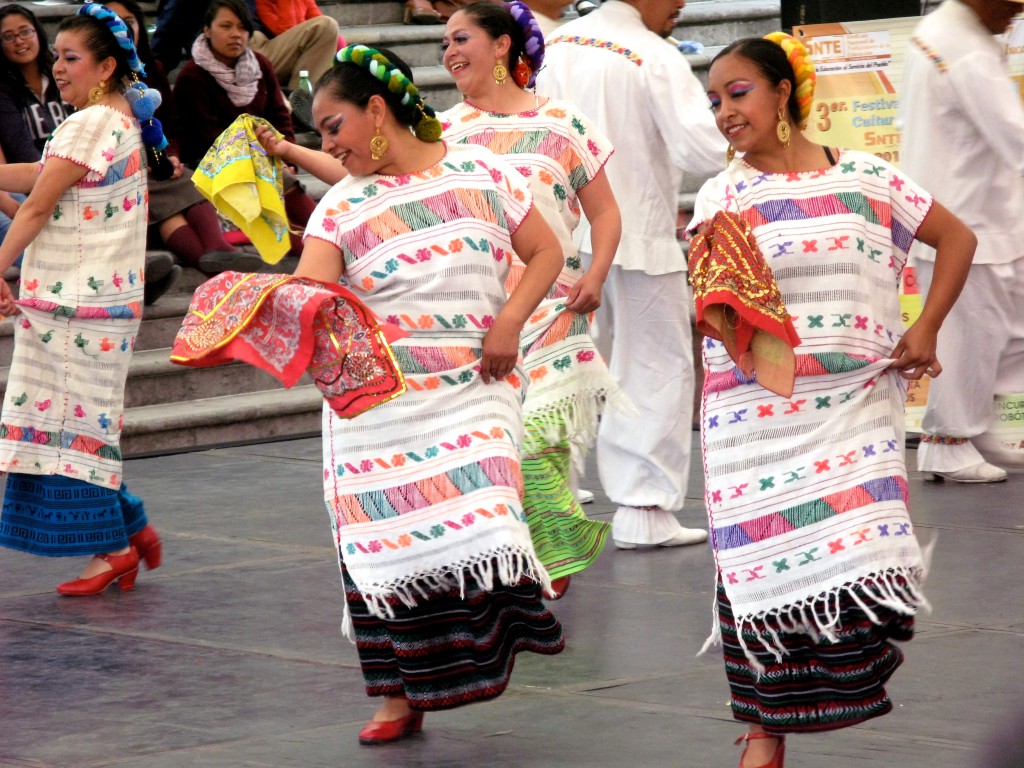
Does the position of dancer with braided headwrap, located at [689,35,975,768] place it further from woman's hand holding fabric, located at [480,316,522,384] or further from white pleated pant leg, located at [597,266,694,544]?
white pleated pant leg, located at [597,266,694,544]

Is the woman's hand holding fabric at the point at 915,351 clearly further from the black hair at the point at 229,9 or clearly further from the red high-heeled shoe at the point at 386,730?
the black hair at the point at 229,9

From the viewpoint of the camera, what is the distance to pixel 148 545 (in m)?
6.21

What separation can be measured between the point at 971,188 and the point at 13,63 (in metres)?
4.87

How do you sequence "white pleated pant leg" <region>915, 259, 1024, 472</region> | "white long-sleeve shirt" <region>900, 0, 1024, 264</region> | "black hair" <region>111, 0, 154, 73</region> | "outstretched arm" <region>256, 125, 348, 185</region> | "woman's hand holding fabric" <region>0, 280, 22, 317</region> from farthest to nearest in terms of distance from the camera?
"black hair" <region>111, 0, 154, 73</region> < "white pleated pant leg" <region>915, 259, 1024, 472</region> < "white long-sleeve shirt" <region>900, 0, 1024, 264</region> < "woman's hand holding fabric" <region>0, 280, 22, 317</region> < "outstretched arm" <region>256, 125, 348, 185</region>

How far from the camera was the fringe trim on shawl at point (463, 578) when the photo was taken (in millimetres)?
4078

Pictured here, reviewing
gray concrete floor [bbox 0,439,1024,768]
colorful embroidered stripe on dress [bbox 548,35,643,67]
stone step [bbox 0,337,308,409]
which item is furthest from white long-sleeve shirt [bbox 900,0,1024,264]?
stone step [bbox 0,337,308,409]

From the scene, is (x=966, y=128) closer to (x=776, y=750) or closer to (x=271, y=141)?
(x=271, y=141)

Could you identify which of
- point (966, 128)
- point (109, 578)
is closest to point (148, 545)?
point (109, 578)

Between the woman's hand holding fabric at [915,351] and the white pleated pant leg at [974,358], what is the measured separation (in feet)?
11.3

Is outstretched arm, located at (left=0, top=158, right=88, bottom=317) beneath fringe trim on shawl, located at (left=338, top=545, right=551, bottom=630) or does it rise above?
above

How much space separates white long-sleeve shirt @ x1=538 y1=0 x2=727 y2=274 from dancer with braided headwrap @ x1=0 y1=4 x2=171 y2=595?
5.07 feet

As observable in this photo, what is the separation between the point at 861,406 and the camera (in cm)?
391

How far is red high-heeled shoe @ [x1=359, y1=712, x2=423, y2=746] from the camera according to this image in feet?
14.0

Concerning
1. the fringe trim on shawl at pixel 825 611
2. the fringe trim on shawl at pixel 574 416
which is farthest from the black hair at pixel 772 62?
the fringe trim on shawl at pixel 574 416
